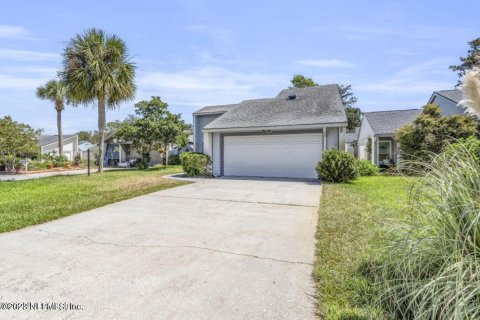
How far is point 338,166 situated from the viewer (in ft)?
34.6

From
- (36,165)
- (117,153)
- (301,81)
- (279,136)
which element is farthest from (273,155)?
(117,153)

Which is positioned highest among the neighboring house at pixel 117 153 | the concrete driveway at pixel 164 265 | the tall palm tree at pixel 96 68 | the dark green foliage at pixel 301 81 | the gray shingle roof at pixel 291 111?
the dark green foliage at pixel 301 81

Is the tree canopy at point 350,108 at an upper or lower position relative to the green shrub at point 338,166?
upper

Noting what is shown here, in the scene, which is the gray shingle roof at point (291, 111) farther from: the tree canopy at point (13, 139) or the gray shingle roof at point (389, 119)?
the tree canopy at point (13, 139)

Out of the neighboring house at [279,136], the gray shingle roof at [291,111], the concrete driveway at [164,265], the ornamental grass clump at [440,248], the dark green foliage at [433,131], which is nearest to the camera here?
the ornamental grass clump at [440,248]

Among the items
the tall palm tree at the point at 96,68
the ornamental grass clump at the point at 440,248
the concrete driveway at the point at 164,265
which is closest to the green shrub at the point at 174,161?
the tall palm tree at the point at 96,68

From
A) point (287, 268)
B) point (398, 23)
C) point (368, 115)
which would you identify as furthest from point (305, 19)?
point (368, 115)

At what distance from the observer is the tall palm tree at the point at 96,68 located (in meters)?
14.3

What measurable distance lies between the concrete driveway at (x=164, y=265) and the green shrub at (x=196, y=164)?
7.23m

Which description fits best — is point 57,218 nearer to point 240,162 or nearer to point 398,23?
point 240,162

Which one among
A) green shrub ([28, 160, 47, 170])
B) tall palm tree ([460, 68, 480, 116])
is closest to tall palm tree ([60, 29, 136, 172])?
green shrub ([28, 160, 47, 170])

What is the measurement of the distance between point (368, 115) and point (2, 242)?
2208cm

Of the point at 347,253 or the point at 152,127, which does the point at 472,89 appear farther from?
the point at 152,127

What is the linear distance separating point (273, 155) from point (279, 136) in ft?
3.23
